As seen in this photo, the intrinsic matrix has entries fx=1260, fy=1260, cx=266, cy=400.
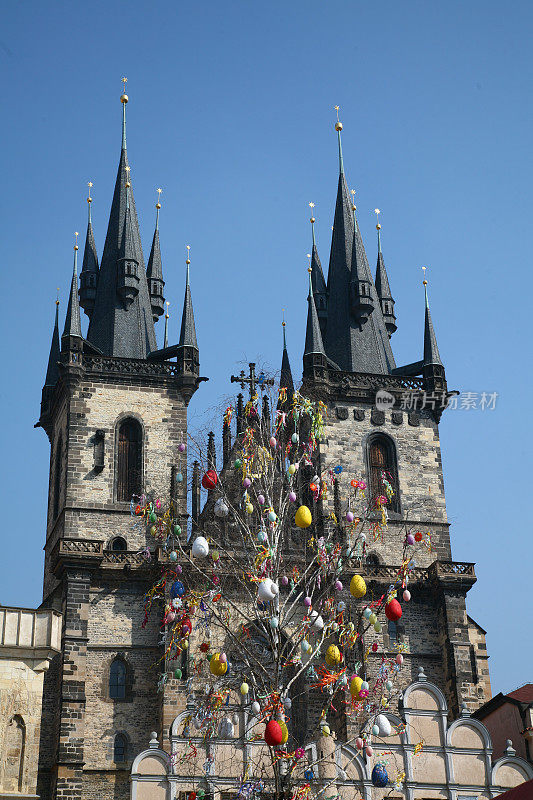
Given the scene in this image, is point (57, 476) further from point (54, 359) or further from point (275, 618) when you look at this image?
point (275, 618)

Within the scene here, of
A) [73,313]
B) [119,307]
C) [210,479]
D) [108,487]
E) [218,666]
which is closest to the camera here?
[218,666]

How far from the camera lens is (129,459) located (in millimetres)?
40812

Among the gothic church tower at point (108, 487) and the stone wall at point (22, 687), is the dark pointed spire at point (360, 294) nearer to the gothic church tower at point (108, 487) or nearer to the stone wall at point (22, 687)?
the gothic church tower at point (108, 487)

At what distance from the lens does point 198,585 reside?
115 ft

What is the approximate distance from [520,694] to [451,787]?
8.09 m

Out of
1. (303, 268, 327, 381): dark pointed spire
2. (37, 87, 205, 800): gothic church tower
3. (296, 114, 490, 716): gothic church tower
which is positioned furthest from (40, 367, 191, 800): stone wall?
(296, 114, 490, 716): gothic church tower

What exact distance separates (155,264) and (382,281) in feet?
28.8

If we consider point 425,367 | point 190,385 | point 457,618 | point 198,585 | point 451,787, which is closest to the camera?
point 451,787

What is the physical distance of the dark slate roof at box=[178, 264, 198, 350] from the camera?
1683 inches

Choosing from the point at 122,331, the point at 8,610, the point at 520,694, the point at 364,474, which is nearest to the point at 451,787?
the point at 520,694

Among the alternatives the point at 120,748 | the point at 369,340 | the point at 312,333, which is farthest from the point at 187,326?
the point at 120,748

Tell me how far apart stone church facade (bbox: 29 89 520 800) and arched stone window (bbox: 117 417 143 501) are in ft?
0.15

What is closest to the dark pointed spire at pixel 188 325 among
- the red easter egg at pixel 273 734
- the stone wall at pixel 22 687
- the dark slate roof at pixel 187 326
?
the dark slate roof at pixel 187 326

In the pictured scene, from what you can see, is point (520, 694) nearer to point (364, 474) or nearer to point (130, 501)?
point (364, 474)
